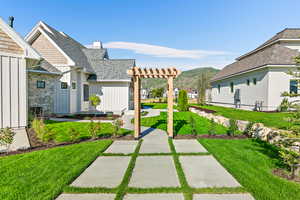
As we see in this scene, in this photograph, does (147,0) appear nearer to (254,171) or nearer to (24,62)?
(24,62)

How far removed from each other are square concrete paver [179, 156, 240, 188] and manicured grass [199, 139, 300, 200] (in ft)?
0.65

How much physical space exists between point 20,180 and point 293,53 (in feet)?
61.9

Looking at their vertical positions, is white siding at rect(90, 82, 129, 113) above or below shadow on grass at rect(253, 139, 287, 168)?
above

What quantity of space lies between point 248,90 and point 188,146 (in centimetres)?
1287

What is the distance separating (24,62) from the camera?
290 inches

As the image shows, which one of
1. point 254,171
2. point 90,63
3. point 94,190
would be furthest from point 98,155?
point 90,63

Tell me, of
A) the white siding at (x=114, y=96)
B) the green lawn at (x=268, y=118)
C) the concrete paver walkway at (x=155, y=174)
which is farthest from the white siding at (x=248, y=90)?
the white siding at (x=114, y=96)

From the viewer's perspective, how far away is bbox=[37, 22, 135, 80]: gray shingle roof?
44.0 ft

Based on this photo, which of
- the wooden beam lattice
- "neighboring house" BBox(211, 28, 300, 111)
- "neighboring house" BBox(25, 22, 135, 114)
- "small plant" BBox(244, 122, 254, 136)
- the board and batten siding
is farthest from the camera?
"neighboring house" BBox(211, 28, 300, 111)

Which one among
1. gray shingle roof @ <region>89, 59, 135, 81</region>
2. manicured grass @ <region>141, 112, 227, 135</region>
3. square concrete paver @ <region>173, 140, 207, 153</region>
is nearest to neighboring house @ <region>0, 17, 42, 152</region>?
manicured grass @ <region>141, 112, 227, 135</region>

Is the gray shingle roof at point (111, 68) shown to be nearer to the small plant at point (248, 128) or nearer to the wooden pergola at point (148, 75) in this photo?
the wooden pergola at point (148, 75)

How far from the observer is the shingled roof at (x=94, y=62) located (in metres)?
12.8

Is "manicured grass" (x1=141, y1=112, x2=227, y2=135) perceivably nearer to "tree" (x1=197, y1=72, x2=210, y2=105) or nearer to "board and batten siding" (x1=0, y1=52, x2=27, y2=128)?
"board and batten siding" (x1=0, y1=52, x2=27, y2=128)

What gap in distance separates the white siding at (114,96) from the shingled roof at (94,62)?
686 millimetres
